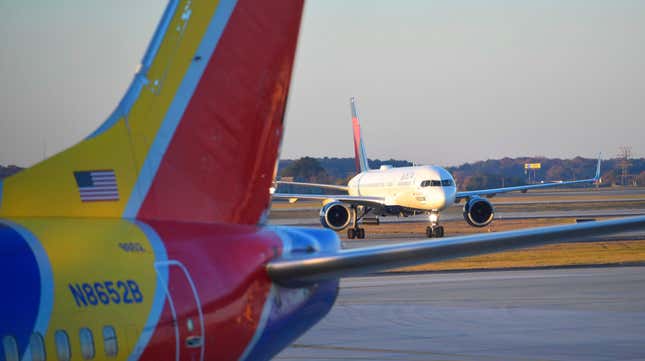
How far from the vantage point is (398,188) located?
3822 centimetres

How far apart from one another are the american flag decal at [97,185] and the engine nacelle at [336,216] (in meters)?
33.0

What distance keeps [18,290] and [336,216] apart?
3426 cm

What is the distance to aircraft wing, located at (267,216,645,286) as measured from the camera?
5207 millimetres

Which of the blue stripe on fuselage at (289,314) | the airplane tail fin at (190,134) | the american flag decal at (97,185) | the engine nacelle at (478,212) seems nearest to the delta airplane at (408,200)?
the engine nacelle at (478,212)

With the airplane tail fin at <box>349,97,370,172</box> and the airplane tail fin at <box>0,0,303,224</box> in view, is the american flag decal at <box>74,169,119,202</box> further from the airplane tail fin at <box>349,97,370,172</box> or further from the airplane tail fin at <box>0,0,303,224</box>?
the airplane tail fin at <box>349,97,370,172</box>

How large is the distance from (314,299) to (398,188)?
3250cm

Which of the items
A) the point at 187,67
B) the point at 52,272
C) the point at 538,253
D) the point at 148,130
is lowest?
the point at 538,253

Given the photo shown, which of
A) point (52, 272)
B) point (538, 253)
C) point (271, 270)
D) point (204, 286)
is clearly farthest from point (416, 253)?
point (538, 253)

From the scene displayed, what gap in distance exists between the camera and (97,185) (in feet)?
16.5

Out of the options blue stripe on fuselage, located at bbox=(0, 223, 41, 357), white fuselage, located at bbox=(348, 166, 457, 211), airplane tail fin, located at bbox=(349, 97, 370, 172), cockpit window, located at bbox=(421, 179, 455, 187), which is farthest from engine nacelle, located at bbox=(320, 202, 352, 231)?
blue stripe on fuselage, located at bbox=(0, 223, 41, 357)

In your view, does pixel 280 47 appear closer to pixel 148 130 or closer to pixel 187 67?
pixel 187 67

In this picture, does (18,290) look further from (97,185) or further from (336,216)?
(336,216)

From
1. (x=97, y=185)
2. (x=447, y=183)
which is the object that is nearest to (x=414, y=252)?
(x=97, y=185)

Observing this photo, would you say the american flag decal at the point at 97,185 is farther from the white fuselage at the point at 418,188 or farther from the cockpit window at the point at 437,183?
the cockpit window at the point at 437,183
